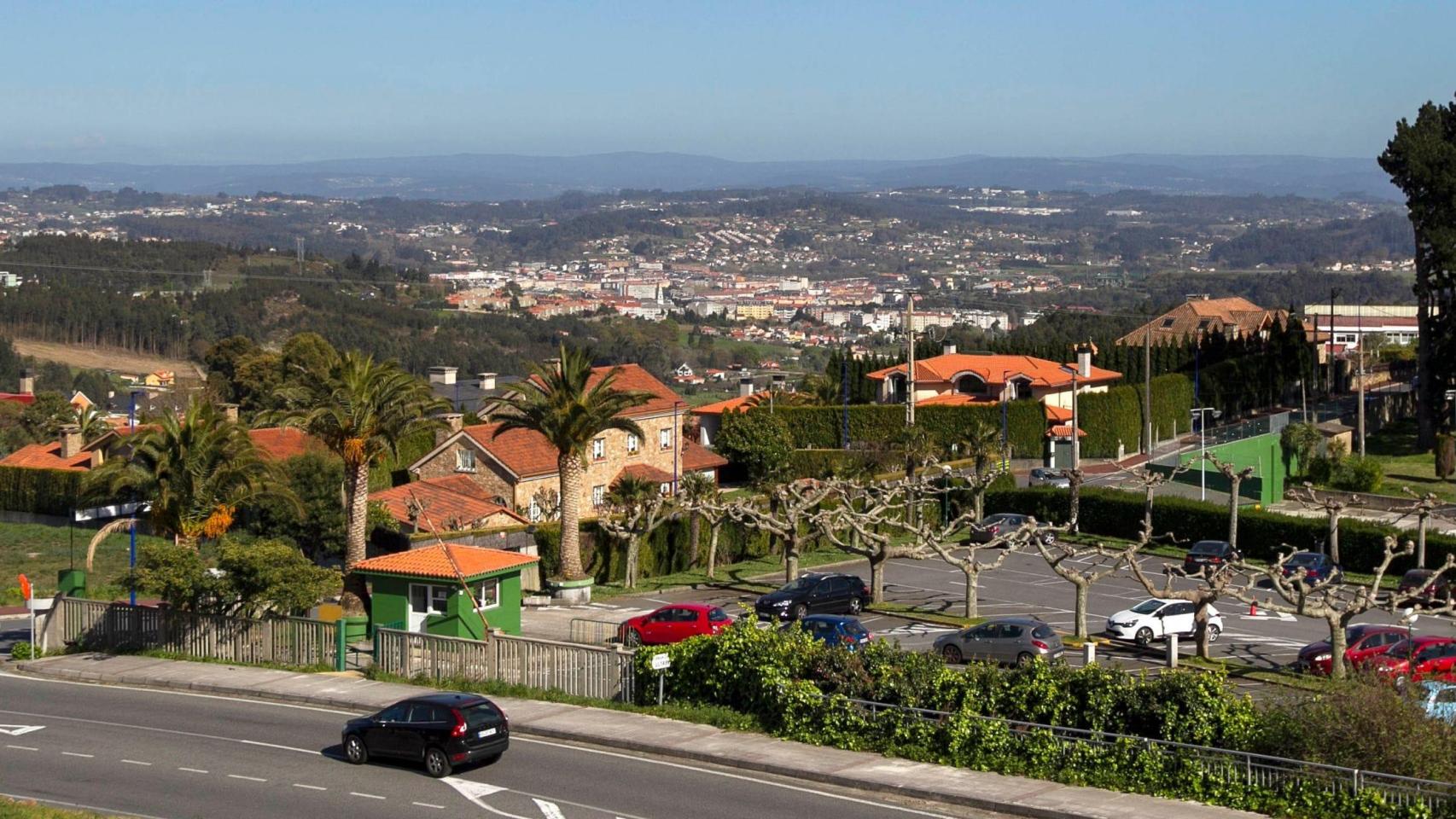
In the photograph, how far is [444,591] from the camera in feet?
120

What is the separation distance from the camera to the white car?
3872cm

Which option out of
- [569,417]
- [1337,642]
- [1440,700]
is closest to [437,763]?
[1440,700]

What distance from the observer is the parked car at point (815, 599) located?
41.8 metres

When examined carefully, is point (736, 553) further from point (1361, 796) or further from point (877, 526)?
point (1361, 796)

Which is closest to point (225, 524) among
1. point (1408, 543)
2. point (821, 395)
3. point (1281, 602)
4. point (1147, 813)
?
point (1147, 813)

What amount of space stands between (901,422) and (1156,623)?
41774 millimetres

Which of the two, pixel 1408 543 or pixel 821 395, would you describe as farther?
pixel 821 395

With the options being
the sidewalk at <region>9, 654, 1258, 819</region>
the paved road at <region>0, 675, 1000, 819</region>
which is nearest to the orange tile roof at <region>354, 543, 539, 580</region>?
the sidewalk at <region>9, 654, 1258, 819</region>

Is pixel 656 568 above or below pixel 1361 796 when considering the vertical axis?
below

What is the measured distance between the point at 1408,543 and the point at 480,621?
27.6m

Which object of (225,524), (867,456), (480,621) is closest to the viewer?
(480,621)

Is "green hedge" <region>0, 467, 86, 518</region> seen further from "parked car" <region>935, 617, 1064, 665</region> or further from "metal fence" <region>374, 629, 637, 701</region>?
"parked car" <region>935, 617, 1064, 665</region>

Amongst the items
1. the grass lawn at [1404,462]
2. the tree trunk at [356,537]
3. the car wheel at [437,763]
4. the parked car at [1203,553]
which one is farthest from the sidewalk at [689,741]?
the grass lawn at [1404,462]

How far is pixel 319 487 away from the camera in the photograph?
53.2m
